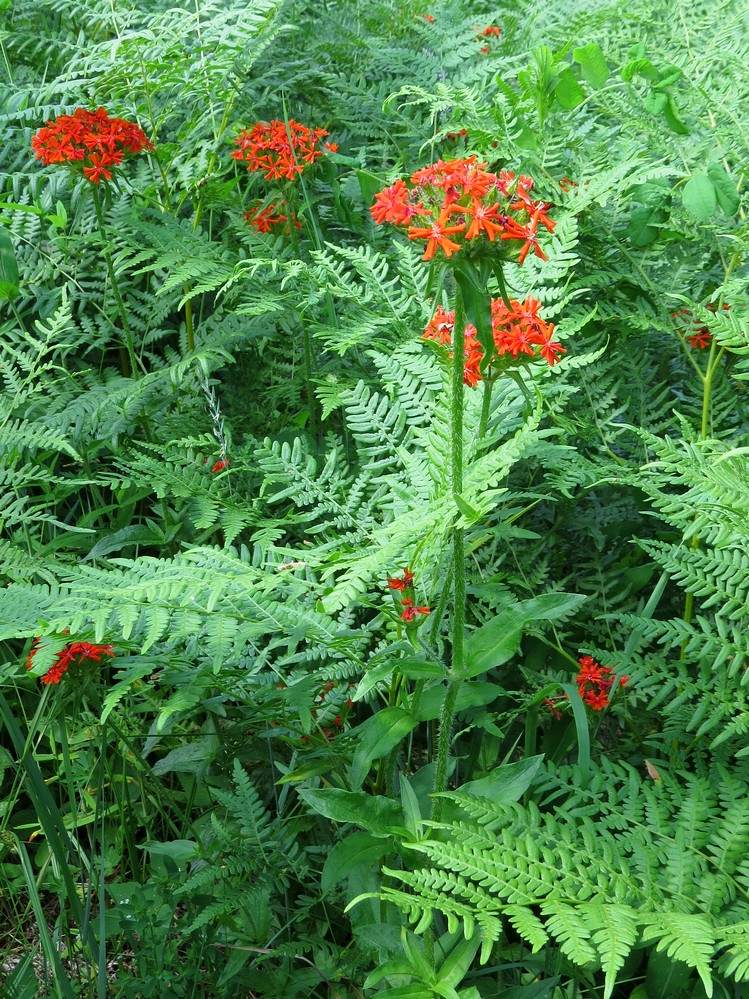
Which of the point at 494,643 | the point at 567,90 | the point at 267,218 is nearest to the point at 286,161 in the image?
the point at 267,218

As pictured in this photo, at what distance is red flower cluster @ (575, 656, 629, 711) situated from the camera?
5.69 ft

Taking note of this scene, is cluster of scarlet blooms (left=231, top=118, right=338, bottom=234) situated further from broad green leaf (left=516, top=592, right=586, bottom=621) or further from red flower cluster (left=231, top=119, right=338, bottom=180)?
broad green leaf (left=516, top=592, right=586, bottom=621)

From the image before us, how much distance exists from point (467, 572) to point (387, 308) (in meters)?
0.59

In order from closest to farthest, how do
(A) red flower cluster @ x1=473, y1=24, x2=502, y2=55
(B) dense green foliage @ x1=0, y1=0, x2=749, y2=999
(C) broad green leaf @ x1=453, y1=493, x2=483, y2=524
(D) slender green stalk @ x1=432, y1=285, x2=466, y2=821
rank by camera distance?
1. (C) broad green leaf @ x1=453, y1=493, x2=483, y2=524
2. (D) slender green stalk @ x1=432, y1=285, x2=466, y2=821
3. (B) dense green foliage @ x1=0, y1=0, x2=749, y2=999
4. (A) red flower cluster @ x1=473, y1=24, x2=502, y2=55

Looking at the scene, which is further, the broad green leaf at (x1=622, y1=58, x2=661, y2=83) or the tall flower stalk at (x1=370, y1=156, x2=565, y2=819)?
the broad green leaf at (x1=622, y1=58, x2=661, y2=83)

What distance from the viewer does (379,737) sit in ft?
4.70

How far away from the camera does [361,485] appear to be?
1.61 m

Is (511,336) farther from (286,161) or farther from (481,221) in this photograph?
(286,161)

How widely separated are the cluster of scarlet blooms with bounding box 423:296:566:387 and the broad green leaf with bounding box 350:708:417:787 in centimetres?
55

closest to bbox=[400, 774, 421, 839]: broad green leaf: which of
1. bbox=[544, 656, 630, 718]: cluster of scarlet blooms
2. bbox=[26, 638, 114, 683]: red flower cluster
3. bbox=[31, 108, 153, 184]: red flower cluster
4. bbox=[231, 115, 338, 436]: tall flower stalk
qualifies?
bbox=[544, 656, 630, 718]: cluster of scarlet blooms

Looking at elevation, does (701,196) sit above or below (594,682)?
above

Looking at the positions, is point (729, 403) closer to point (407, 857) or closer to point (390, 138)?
point (407, 857)

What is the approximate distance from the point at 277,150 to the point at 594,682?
140 cm

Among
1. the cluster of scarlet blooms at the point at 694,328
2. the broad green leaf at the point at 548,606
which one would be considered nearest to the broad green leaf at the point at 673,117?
the cluster of scarlet blooms at the point at 694,328
